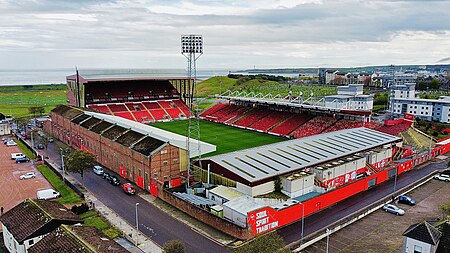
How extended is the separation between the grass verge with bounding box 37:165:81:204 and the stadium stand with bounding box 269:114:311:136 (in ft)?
124

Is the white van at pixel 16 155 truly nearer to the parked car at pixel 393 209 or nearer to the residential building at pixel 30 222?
the residential building at pixel 30 222

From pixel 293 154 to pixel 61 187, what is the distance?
23.9 metres

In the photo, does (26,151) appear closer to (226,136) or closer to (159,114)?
(226,136)

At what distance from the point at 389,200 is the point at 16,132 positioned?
201 feet

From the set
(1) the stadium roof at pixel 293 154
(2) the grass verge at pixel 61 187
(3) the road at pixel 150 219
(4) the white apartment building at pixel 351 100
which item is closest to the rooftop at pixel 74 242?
(3) the road at pixel 150 219

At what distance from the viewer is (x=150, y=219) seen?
90.4 feet

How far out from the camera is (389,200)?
31750 mm

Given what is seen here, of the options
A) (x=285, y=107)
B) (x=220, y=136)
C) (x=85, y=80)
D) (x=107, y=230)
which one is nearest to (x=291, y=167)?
(x=107, y=230)

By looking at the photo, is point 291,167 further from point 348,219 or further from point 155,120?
point 155,120

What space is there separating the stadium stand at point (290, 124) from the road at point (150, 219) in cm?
3382

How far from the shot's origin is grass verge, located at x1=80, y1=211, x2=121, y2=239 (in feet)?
82.5

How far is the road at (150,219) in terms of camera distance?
933 inches

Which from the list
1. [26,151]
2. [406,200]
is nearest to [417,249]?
[406,200]

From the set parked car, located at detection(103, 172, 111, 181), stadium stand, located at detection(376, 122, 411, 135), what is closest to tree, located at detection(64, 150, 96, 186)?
parked car, located at detection(103, 172, 111, 181)
